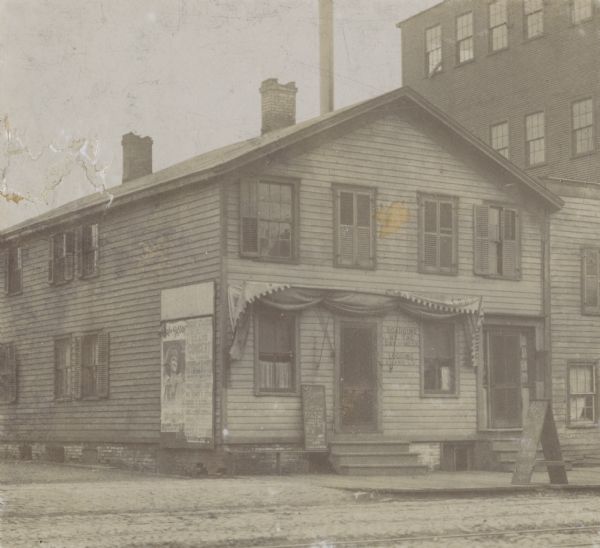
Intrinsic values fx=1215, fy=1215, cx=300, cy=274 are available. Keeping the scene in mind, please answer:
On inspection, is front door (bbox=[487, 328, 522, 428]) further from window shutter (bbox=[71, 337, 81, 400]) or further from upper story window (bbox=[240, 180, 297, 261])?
window shutter (bbox=[71, 337, 81, 400])

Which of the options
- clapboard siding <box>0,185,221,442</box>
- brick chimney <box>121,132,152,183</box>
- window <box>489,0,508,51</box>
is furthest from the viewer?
window <box>489,0,508,51</box>

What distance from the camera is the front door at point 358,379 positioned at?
77.2 feet

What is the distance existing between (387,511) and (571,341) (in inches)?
501

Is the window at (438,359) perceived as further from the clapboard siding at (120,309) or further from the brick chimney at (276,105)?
the brick chimney at (276,105)

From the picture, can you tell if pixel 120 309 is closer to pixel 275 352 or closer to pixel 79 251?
pixel 79 251

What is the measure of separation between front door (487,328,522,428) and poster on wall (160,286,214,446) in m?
6.56


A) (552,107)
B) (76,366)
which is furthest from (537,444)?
(552,107)

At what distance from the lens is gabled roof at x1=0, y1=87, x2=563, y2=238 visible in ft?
73.9

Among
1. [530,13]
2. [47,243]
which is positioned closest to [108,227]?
[47,243]

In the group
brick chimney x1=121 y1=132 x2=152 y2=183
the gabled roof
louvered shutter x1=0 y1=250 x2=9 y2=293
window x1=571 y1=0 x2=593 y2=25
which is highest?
window x1=571 y1=0 x2=593 y2=25

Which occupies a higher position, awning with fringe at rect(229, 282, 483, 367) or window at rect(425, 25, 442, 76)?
window at rect(425, 25, 442, 76)

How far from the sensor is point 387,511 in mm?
14898

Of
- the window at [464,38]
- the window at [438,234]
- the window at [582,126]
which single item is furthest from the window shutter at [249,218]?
the window at [464,38]

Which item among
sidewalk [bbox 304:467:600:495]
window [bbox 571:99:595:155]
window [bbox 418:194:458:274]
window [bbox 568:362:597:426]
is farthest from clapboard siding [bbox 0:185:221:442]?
window [bbox 571:99:595:155]
